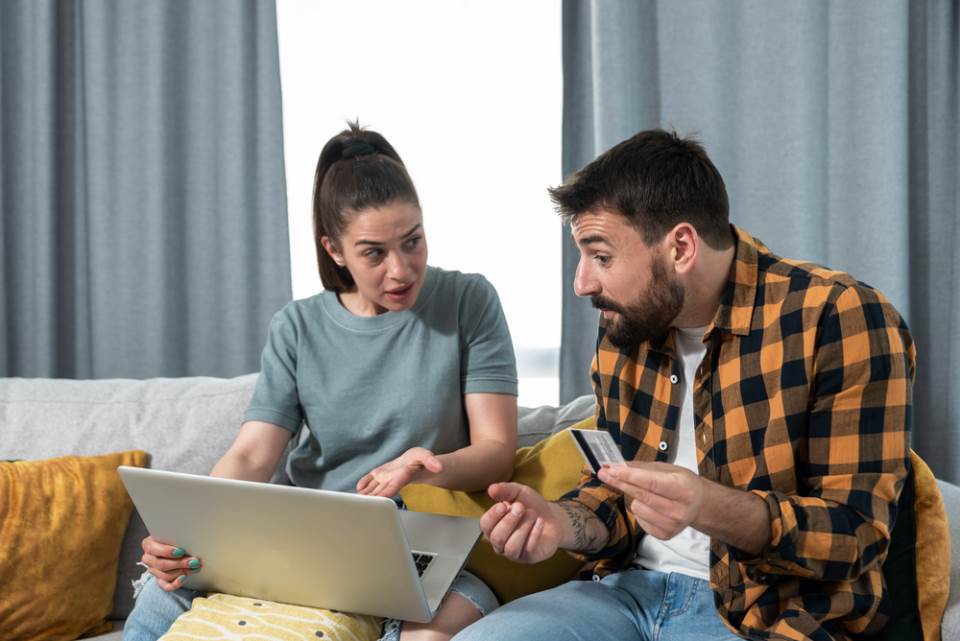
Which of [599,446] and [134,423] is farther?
[134,423]

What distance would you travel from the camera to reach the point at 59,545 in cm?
183

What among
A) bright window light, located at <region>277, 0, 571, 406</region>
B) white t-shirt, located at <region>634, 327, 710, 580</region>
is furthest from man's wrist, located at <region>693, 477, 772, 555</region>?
bright window light, located at <region>277, 0, 571, 406</region>

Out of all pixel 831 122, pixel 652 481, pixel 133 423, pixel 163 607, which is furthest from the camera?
pixel 831 122

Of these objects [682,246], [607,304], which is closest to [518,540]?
[607,304]

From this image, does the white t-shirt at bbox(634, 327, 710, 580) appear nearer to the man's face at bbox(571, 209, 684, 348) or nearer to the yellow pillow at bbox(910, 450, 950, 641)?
the man's face at bbox(571, 209, 684, 348)

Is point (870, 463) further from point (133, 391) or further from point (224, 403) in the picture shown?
point (133, 391)

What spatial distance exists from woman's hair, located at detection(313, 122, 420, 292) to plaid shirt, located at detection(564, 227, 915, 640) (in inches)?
24.2

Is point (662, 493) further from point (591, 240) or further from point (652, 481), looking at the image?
point (591, 240)

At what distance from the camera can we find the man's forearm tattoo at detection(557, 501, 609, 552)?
4.75 ft

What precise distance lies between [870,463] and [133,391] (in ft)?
5.10

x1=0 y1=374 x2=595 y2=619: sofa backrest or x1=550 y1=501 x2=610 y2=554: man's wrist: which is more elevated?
x1=0 y1=374 x2=595 y2=619: sofa backrest

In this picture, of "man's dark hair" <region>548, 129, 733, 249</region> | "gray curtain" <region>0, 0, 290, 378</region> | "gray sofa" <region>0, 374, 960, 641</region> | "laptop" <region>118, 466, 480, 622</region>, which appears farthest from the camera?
"gray curtain" <region>0, 0, 290, 378</region>

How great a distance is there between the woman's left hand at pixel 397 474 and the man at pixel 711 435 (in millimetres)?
192

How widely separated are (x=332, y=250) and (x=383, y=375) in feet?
0.83
